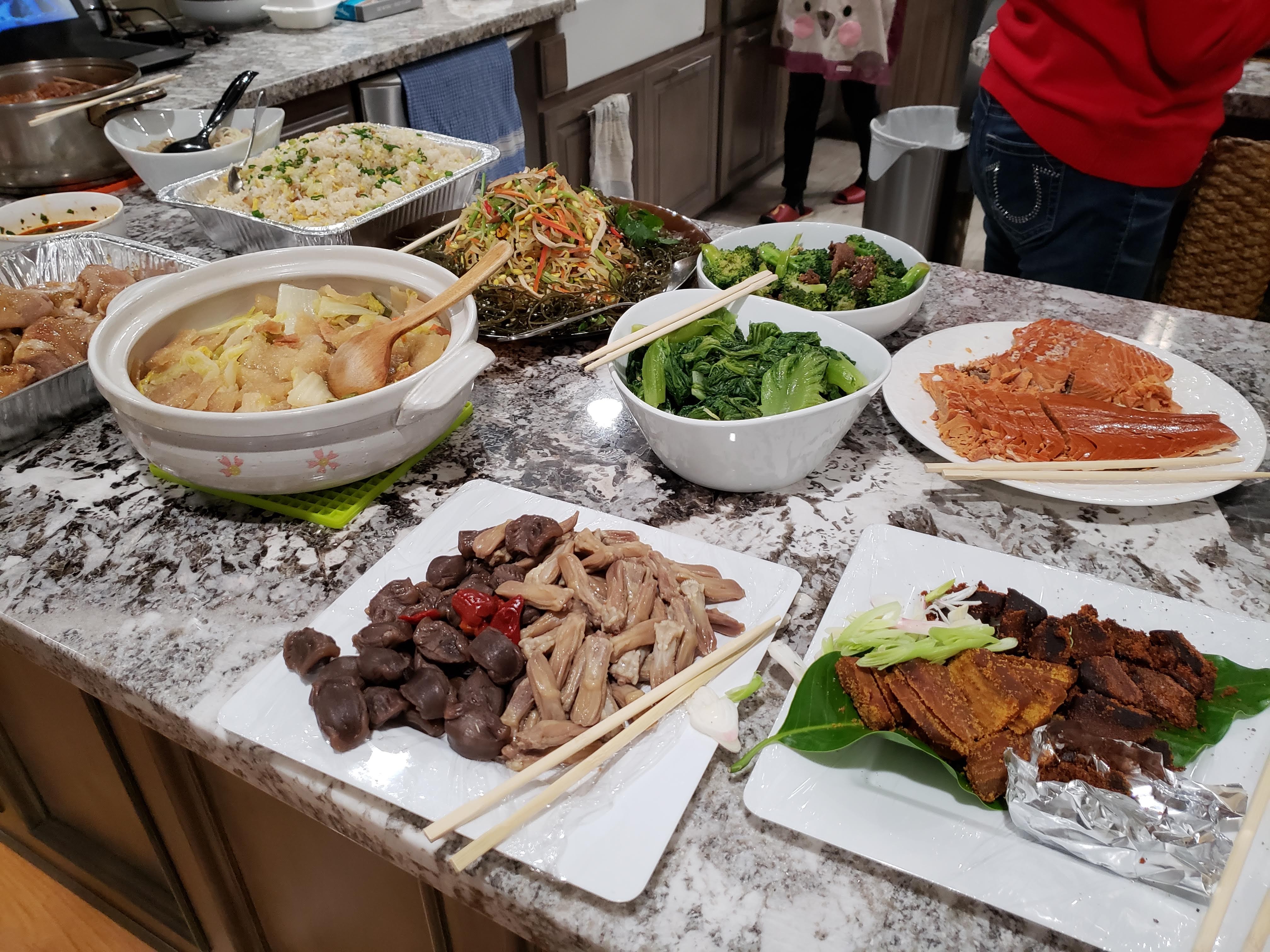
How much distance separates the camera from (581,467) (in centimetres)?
138

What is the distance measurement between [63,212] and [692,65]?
3.99 meters

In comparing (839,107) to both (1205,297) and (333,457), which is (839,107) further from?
(333,457)

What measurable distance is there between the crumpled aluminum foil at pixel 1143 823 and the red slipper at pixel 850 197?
5918 mm

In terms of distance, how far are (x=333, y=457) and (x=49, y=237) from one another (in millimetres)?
1039

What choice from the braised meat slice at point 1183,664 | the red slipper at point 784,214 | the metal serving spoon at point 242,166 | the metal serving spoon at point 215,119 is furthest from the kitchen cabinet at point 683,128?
the braised meat slice at point 1183,664

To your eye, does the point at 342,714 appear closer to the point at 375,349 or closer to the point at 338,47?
the point at 375,349

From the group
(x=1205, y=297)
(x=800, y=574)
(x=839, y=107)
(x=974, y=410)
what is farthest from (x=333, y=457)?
(x=839, y=107)

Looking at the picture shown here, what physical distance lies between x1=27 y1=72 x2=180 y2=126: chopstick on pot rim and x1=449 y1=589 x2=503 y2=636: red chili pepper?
213 cm

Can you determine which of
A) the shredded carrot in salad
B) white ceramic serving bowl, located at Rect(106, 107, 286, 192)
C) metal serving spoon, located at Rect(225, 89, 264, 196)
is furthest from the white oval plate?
white ceramic serving bowl, located at Rect(106, 107, 286, 192)

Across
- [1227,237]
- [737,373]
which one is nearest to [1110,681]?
[737,373]

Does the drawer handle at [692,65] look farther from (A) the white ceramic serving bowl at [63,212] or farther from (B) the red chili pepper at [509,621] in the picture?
(B) the red chili pepper at [509,621]

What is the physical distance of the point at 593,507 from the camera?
4.25ft

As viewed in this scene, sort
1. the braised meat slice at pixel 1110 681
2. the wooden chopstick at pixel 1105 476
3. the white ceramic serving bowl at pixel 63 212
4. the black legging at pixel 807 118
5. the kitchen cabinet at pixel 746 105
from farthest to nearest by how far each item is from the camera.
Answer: the kitchen cabinet at pixel 746 105, the black legging at pixel 807 118, the white ceramic serving bowl at pixel 63 212, the wooden chopstick at pixel 1105 476, the braised meat slice at pixel 1110 681

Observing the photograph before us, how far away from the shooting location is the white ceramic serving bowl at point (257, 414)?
43.9 inches
